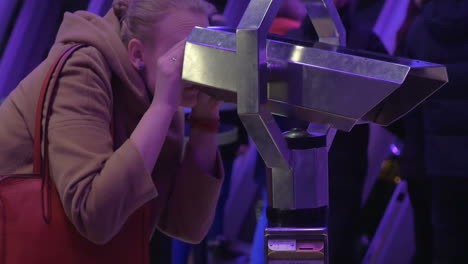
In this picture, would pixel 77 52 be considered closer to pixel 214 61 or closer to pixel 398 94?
pixel 214 61

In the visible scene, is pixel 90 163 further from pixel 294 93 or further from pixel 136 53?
pixel 294 93

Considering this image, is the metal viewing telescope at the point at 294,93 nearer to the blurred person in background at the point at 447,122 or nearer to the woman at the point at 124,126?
the woman at the point at 124,126

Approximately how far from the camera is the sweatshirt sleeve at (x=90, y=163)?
3.34 feet

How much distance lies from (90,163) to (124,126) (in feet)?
0.62

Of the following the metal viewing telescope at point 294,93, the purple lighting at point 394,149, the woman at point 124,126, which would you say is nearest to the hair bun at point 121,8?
the woman at point 124,126

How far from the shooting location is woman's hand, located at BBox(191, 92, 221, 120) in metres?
1.27

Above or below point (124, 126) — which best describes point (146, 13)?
above

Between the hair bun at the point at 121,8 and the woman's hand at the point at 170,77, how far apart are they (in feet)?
0.77

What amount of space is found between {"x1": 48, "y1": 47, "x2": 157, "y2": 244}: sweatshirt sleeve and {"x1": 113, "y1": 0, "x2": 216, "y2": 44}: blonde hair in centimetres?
13

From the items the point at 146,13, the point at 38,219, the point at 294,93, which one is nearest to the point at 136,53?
the point at 146,13

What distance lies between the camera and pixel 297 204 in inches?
32.0

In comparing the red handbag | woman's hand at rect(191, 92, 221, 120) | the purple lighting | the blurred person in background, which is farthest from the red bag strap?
the purple lighting

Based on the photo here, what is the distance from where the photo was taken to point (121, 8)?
126cm

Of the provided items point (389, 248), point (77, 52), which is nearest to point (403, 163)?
point (389, 248)
